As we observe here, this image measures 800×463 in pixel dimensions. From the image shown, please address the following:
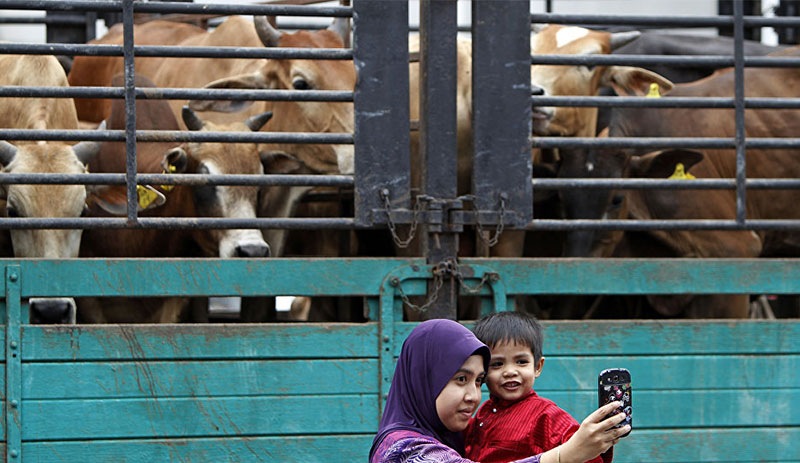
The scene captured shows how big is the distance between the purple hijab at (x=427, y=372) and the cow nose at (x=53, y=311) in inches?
Result: 111

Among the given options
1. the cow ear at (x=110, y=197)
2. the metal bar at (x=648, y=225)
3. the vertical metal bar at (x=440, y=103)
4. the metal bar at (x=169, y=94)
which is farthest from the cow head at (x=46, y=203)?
the metal bar at (x=648, y=225)

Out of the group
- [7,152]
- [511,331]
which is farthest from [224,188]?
[511,331]

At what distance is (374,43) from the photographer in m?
5.13

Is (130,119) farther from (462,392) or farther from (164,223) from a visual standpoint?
(462,392)

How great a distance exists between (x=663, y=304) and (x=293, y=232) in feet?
7.42

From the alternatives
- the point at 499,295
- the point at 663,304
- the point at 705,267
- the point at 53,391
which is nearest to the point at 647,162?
the point at 663,304

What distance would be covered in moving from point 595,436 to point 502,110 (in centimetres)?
261

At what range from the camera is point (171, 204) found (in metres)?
6.57

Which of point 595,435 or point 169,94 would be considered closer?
point 595,435

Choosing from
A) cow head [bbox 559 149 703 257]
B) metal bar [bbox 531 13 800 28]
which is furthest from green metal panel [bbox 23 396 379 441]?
cow head [bbox 559 149 703 257]

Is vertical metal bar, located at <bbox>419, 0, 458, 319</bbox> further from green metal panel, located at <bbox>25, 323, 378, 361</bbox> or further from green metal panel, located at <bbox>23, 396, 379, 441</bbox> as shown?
green metal panel, located at <bbox>23, 396, 379, 441</bbox>

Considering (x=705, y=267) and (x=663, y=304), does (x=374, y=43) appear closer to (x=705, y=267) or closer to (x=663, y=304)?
(x=705, y=267)

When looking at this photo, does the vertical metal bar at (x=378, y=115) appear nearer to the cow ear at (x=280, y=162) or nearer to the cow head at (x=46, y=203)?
the cow ear at (x=280, y=162)

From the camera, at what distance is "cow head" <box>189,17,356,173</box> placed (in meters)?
6.51
